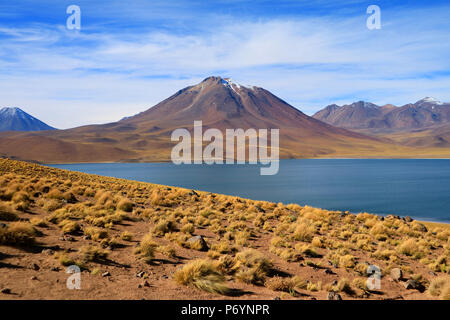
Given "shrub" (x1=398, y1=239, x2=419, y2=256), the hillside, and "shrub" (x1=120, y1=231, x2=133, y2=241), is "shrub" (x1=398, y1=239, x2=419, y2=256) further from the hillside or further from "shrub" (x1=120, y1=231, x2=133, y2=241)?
"shrub" (x1=120, y1=231, x2=133, y2=241)

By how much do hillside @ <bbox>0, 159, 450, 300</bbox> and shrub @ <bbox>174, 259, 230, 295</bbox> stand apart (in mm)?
23

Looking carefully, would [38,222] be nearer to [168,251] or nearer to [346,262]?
[168,251]

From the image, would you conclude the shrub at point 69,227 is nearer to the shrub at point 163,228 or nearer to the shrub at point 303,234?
the shrub at point 163,228

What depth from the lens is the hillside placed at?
21.9 ft

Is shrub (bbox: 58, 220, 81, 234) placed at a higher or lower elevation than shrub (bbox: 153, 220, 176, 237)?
higher

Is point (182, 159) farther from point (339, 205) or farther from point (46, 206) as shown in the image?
point (46, 206)

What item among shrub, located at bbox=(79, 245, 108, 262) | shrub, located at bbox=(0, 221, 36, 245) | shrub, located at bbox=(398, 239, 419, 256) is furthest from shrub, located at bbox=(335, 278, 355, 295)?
shrub, located at bbox=(0, 221, 36, 245)

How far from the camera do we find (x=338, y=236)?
→ 13945mm

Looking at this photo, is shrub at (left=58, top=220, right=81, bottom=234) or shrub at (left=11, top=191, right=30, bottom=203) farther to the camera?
shrub at (left=11, top=191, right=30, bottom=203)

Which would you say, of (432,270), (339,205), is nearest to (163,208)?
(432,270)

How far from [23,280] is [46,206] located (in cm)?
612

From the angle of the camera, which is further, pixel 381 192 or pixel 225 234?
pixel 381 192

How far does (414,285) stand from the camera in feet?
27.5
